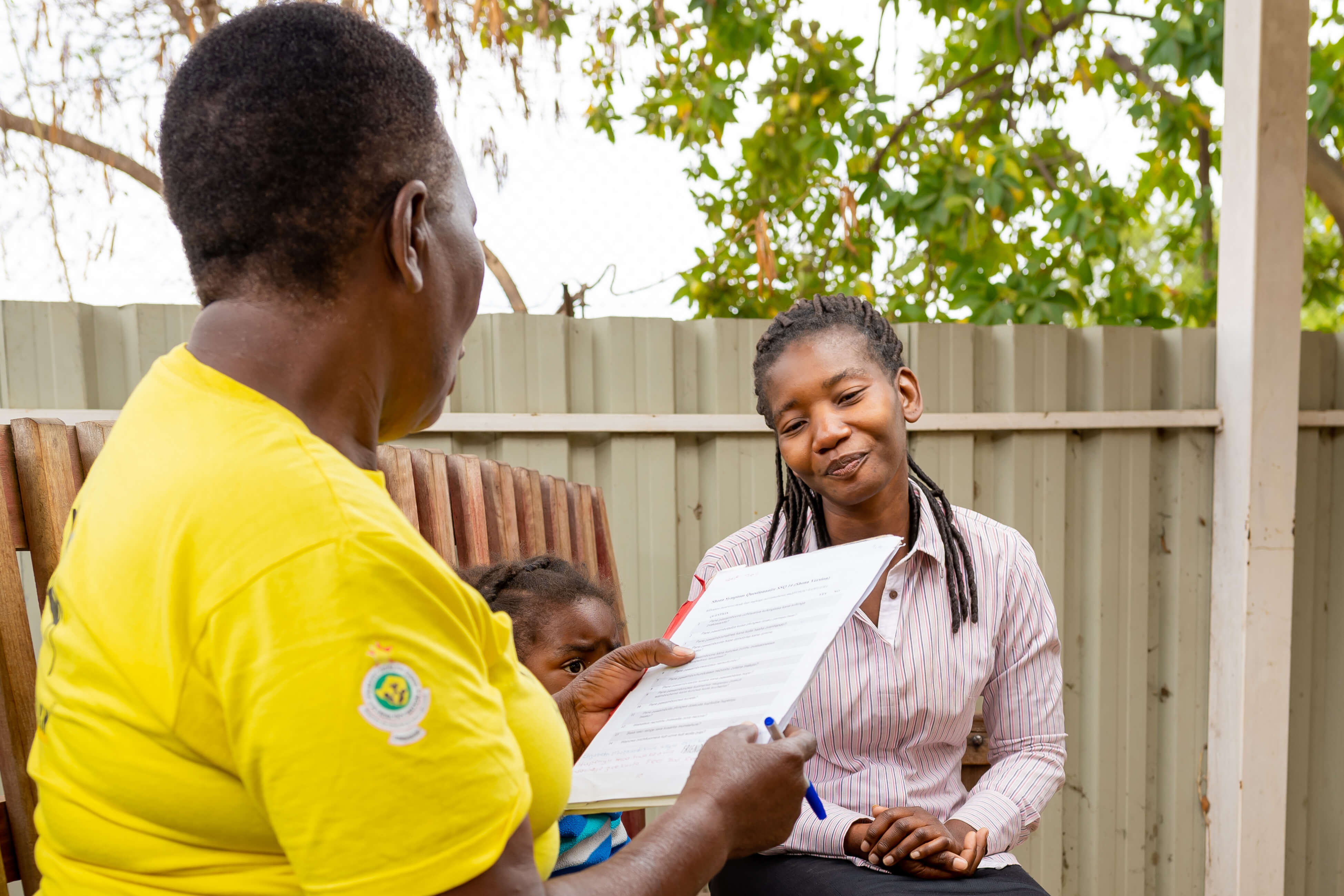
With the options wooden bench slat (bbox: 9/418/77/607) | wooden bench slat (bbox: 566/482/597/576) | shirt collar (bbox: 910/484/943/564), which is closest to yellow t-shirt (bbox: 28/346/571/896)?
wooden bench slat (bbox: 9/418/77/607)

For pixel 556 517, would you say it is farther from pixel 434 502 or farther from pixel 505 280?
pixel 505 280

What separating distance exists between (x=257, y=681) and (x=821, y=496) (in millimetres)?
1754

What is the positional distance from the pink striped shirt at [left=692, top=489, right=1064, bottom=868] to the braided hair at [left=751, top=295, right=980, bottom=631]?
0.03 metres

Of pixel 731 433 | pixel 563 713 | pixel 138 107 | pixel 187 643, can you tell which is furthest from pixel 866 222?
pixel 187 643

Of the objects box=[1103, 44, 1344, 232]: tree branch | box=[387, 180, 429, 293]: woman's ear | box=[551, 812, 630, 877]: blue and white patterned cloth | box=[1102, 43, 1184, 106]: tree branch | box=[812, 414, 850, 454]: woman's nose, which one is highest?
box=[1102, 43, 1184, 106]: tree branch

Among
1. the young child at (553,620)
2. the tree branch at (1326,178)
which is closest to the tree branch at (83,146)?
the young child at (553,620)

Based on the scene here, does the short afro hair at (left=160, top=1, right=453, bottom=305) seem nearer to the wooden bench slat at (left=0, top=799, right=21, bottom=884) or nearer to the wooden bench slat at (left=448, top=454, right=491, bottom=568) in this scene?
the wooden bench slat at (left=0, top=799, right=21, bottom=884)

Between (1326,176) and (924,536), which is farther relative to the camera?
(1326,176)

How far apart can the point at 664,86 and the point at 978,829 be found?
13.5ft

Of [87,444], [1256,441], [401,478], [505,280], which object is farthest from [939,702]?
[505,280]

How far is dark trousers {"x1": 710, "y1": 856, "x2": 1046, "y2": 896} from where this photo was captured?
180 cm

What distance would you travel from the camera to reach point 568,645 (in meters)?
1.99

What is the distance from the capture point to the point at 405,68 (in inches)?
39.1

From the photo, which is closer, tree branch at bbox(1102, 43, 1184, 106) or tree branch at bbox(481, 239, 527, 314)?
tree branch at bbox(481, 239, 527, 314)
